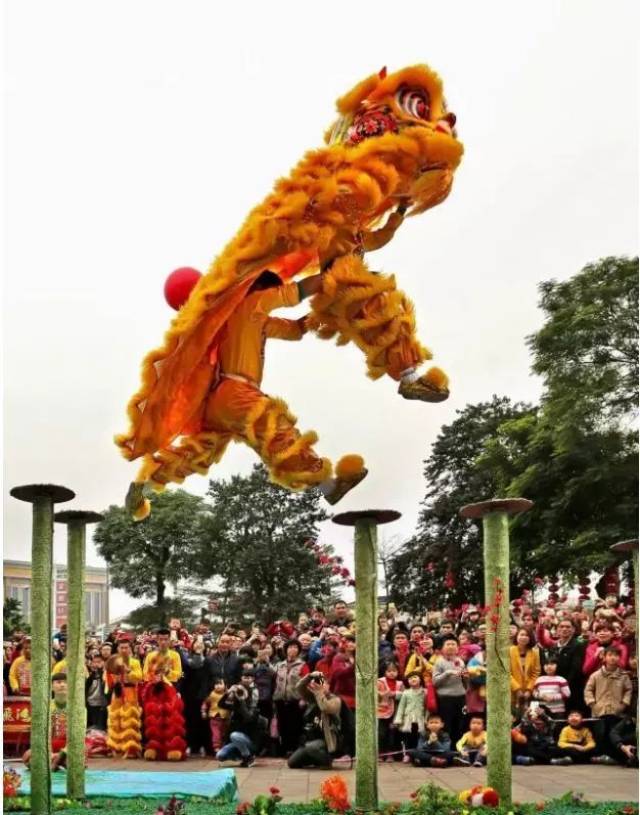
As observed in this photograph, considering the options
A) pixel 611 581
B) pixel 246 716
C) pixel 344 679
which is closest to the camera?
pixel 344 679

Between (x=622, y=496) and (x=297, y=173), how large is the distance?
13053mm

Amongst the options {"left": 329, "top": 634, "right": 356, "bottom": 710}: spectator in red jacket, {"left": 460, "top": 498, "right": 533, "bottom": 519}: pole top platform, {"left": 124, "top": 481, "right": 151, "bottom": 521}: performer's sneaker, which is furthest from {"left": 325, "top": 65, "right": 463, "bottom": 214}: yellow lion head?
{"left": 329, "top": 634, "right": 356, "bottom": 710}: spectator in red jacket

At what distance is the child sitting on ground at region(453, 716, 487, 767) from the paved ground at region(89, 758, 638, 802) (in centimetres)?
18

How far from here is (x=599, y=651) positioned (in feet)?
28.9

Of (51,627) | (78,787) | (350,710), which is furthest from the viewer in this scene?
(350,710)

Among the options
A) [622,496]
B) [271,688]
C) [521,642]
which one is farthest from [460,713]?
[622,496]

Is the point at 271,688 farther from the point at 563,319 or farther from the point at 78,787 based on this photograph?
the point at 563,319

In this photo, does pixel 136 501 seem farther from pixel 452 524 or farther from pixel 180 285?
pixel 452 524

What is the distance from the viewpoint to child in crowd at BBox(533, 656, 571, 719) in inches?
344

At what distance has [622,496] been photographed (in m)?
17.1

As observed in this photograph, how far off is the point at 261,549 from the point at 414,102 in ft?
44.2

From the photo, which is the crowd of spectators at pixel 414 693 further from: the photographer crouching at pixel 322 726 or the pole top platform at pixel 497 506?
the pole top platform at pixel 497 506

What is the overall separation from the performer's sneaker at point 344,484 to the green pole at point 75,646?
177 centimetres

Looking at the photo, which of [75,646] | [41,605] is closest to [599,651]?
[75,646]
